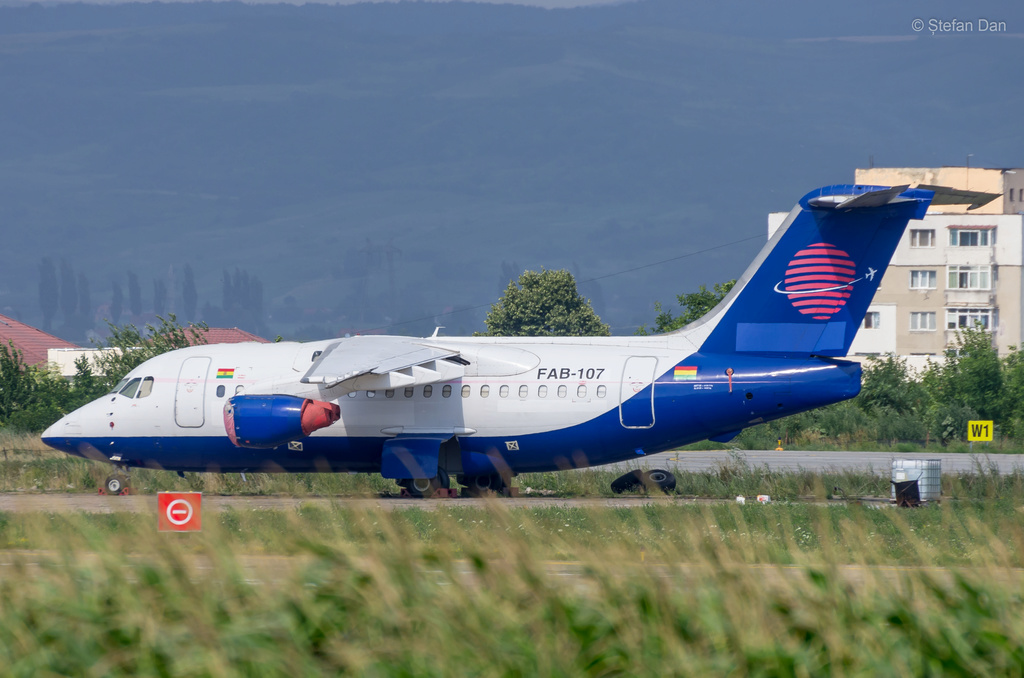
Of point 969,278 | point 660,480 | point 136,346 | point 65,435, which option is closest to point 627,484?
point 660,480

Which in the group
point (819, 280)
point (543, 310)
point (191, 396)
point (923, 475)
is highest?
point (543, 310)

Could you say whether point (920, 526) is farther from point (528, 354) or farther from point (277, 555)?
point (277, 555)

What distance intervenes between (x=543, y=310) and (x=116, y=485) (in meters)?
91.3

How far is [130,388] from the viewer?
25.2 meters

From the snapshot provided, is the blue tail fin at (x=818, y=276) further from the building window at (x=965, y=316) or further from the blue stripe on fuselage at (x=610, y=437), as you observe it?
the building window at (x=965, y=316)

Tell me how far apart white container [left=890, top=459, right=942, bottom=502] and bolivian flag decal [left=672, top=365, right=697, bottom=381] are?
13.9 feet

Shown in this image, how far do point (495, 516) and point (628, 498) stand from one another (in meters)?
16.0

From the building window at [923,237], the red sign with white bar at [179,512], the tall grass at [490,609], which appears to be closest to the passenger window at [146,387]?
the red sign with white bar at [179,512]

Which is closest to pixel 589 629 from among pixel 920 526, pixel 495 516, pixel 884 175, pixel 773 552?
pixel 495 516

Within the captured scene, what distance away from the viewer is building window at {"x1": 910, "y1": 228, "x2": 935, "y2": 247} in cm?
9262

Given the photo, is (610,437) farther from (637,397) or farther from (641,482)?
(641,482)

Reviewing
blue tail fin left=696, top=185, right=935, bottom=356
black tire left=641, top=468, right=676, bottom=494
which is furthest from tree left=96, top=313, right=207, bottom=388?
blue tail fin left=696, top=185, right=935, bottom=356

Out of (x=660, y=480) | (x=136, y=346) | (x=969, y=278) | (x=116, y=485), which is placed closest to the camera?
(x=660, y=480)

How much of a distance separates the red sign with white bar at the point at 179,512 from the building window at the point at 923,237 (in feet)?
281
